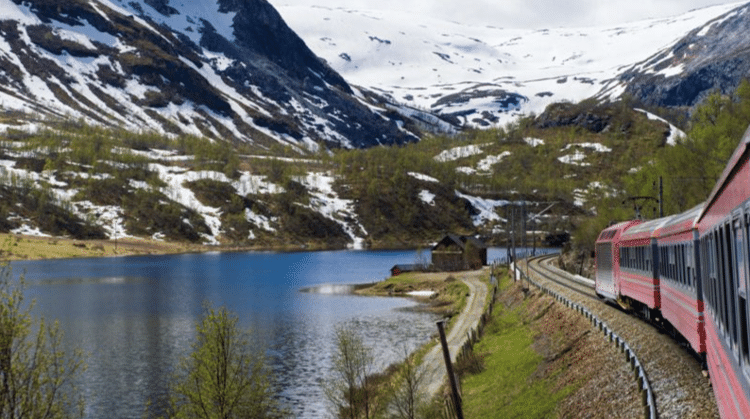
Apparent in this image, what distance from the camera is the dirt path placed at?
51531 mm

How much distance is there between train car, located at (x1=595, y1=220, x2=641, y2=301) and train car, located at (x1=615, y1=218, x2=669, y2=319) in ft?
2.87

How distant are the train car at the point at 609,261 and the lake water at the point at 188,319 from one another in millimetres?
13768

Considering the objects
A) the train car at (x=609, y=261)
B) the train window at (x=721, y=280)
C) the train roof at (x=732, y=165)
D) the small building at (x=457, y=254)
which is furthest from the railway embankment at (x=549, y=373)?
the small building at (x=457, y=254)

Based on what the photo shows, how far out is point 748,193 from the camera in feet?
31.2

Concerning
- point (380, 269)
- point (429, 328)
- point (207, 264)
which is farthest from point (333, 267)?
point (429, 328)

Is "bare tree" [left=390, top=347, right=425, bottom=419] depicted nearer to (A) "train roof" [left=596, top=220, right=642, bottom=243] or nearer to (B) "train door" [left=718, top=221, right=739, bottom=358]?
(A) "train roof" [left=596, top=220, right=642, bottom=243]

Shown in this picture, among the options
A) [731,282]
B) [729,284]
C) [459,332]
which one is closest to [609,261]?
[459,332]

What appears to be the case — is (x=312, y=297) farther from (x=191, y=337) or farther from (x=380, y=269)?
(x=380, y=269)

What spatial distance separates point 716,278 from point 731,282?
2.45 metres

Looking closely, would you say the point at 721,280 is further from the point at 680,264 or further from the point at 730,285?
the point at 680,264

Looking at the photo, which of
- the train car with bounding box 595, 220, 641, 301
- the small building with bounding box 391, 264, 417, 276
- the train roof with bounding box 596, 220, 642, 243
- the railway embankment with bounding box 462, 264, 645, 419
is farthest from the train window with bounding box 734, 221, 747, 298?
the small building with bounding box 391, 264, 417, 276

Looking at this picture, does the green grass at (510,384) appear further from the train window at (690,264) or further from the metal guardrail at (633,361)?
the train window at (690,264)

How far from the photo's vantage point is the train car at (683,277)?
67.1ft

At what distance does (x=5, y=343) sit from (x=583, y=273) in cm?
10729
